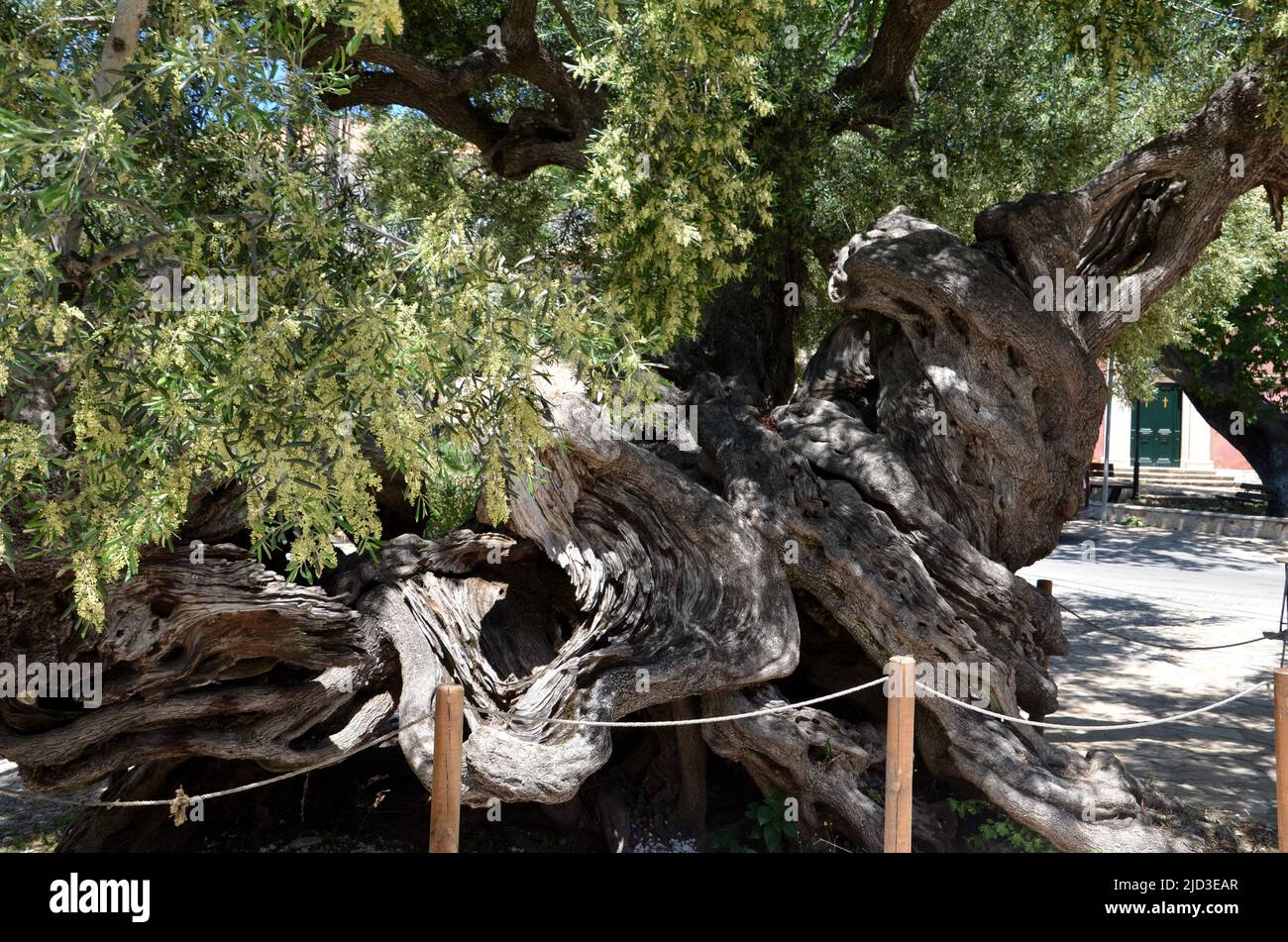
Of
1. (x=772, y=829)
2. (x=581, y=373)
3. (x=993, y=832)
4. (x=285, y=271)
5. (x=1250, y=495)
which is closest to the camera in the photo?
(x=285, y=271)

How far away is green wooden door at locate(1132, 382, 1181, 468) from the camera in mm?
31906

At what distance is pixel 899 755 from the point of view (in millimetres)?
5180

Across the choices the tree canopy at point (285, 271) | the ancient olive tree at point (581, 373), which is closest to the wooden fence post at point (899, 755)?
the ancient olive tree at point (581, 373)

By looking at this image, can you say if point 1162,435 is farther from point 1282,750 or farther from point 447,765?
point 447,765

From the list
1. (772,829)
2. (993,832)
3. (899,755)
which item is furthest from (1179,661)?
(899,755)

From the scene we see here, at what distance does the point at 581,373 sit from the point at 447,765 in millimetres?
1721

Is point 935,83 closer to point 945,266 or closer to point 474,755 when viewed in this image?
point 945,266

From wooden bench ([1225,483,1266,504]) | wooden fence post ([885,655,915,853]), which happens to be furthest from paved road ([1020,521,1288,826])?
wooden bench ([1225,483,1266,504])

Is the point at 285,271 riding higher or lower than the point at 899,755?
higher

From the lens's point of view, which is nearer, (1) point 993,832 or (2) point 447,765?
(2) point 447,765

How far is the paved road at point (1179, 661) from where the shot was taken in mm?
8680

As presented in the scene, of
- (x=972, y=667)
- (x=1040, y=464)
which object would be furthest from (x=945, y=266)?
(x=972, y=667)

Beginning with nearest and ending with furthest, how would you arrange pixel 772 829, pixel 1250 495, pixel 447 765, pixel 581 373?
Answer: pixel 581 373
pixel 447 765
pixel 772 829
pixel 1250 495
